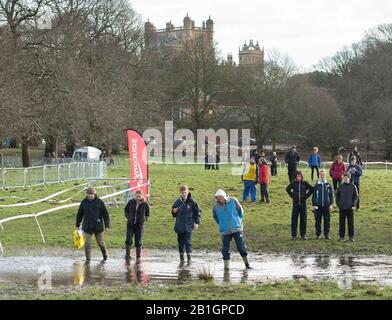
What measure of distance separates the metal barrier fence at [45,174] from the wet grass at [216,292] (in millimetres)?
21120

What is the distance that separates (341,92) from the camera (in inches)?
3561

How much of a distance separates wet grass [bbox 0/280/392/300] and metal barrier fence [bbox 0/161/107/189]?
21.1 meters

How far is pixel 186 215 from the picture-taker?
670 inches

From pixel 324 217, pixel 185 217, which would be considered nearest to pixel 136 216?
pixel 185 217

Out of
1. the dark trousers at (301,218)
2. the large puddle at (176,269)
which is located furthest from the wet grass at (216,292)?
the dark trousers at (301,218)

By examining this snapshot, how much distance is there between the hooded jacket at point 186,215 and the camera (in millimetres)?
17016

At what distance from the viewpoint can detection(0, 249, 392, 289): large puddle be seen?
14.3 metres

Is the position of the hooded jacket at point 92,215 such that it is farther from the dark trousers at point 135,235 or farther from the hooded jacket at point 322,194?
the hooded jacket at point 322,194

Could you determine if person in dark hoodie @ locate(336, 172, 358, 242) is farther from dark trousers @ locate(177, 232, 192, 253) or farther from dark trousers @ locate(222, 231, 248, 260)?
dark trousers @ locate(222, 231, 248, 260)

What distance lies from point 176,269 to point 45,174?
2148 centimetres

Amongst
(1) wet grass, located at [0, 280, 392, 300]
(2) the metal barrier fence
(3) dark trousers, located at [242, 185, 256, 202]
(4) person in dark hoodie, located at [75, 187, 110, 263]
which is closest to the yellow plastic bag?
(4) person in dark hoodie, located at [75, 187, 110, 263]
